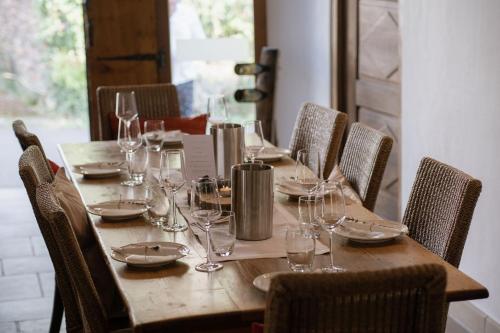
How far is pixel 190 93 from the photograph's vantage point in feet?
19.6

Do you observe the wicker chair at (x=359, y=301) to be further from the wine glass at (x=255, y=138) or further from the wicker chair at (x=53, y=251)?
the wine glass at (x=255, y=138)

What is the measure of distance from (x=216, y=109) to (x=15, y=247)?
169cm

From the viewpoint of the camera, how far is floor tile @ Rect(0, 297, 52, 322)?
380 centimetres

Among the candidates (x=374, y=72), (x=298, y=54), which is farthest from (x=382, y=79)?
(x=298, y=54)

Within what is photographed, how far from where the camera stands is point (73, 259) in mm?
2205

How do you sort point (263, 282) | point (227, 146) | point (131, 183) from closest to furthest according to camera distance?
point (263, 282), point (227, 146), point (131, 183)

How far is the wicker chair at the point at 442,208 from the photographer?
235 centimetres

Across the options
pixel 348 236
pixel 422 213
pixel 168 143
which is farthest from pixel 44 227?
pixel 168 143

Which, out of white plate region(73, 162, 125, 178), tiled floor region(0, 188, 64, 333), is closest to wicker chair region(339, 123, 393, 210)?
white plate region(73, 162, 125, 178)

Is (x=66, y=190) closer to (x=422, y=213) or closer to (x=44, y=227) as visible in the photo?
(x=44, y=227)

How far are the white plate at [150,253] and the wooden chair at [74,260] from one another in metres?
0.10

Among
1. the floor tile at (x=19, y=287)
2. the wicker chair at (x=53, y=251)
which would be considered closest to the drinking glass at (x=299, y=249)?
the wicker chair at (x=53, y=251)

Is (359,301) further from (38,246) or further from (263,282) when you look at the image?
(38,246)

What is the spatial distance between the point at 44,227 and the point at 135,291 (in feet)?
1.73
